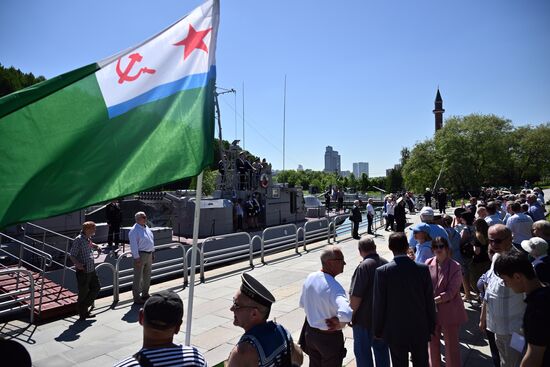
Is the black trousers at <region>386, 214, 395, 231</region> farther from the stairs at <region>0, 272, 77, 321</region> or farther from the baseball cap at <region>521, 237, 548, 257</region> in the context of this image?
the baseball cap at <region>521, 237, 548, 257</region>

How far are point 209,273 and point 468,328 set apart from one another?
7.13 metres

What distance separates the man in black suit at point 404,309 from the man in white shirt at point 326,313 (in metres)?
0.47

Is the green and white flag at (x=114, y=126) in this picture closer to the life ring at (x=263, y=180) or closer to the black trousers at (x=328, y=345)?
the black trousers at (x=328, y=345)

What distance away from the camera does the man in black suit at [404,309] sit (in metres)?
3.84

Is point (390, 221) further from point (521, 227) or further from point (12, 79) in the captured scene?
point (12, 79)

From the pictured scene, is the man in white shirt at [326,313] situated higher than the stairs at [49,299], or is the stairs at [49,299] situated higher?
the man in white shirt at [326,313]

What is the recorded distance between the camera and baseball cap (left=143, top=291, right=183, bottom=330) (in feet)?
A: 6.81

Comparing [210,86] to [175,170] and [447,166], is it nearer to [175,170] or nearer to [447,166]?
[175,170]

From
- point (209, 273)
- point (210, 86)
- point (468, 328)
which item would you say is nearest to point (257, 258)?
point (209, 273)

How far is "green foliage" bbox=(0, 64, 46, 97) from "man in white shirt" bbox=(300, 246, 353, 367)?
53498 mm

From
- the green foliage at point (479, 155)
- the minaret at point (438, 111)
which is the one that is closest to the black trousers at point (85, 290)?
the green foliage at point (479, 155)

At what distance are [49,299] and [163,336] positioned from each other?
7.27 m

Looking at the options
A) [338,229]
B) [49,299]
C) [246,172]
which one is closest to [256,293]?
[49,299]

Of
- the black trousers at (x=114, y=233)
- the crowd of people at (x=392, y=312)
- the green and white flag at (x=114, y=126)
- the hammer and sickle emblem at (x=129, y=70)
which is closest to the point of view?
the crowd of people at (x=392, y=312)
